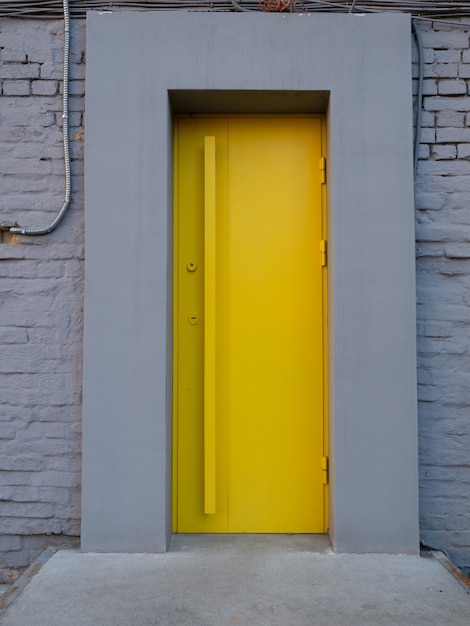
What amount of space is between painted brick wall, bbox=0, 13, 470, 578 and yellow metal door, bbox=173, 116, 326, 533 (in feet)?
1.87

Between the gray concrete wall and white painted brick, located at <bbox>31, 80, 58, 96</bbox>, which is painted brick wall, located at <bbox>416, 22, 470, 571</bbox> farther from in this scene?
white painted brick, located at <bbox>31, 80, 58, 96</bbox>

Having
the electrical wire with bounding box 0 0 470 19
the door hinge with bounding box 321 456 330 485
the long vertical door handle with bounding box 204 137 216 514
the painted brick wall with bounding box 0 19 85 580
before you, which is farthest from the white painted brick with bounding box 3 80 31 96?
the door hinge with bounding box 321 456 330 485

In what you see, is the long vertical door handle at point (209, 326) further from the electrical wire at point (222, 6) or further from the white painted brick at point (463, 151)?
the white painted brick at point (463, 151)

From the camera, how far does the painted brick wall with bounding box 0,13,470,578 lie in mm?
3547

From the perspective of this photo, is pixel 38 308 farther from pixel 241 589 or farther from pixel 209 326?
pixel 241 589

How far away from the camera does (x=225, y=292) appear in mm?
3729

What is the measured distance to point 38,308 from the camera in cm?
357

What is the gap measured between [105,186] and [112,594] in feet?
6.53

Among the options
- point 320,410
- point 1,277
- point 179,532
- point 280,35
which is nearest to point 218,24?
point 280,35


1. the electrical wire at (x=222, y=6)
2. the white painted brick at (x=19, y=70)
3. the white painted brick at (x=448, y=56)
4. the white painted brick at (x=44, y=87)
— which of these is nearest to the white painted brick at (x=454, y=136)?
the white painted brick at (x=448, y=56)

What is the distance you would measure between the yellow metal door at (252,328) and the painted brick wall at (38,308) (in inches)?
23.0

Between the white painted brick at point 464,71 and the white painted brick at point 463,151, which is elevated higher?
the white painted brick at point 464,71

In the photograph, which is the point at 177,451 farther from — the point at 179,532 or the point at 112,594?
the point at 112,594

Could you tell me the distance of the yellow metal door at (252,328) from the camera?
3688mm
